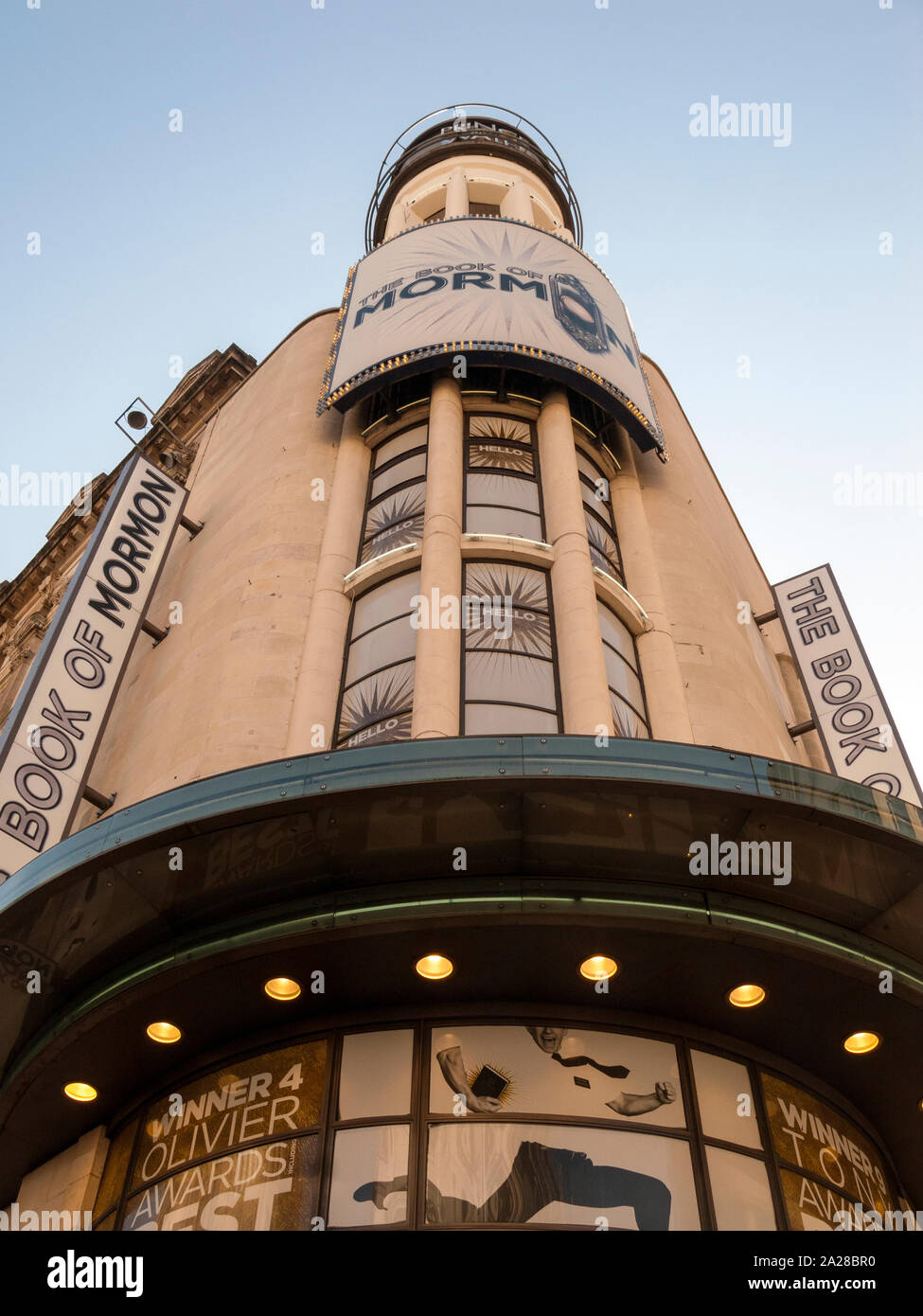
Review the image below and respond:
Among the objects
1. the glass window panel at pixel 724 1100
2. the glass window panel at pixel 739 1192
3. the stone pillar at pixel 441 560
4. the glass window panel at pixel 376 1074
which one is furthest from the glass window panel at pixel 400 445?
the glass window panel at pixel 739 1192

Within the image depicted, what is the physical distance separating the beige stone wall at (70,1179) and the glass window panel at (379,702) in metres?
6.29

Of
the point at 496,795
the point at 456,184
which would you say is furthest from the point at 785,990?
the point at 456,184

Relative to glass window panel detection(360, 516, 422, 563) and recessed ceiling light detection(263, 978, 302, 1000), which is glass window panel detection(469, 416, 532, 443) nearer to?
glass window panel detection(360, 516, 422, 563)

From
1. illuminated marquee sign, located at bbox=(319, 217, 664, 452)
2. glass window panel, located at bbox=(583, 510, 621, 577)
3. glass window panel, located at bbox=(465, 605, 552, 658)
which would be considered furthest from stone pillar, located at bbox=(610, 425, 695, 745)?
glass window panel, located at bbox=(465, 605, 552, 658)

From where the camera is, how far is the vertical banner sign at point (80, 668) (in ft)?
51.6

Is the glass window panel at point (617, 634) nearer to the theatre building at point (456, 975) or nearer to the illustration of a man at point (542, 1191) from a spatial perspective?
the theatre building at point (456, 975)

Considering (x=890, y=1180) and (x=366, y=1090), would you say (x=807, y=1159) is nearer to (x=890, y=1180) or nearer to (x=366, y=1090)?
(x=890, y=1180)

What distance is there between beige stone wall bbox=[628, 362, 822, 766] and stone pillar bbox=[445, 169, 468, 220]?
25.3ft

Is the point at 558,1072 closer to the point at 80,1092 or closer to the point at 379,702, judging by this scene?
the point at 80,1092

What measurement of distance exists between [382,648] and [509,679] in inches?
84.4

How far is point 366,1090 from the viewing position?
1180 centimetres

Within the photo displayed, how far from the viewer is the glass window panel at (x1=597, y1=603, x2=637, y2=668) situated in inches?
755

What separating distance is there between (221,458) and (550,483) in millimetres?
10134
